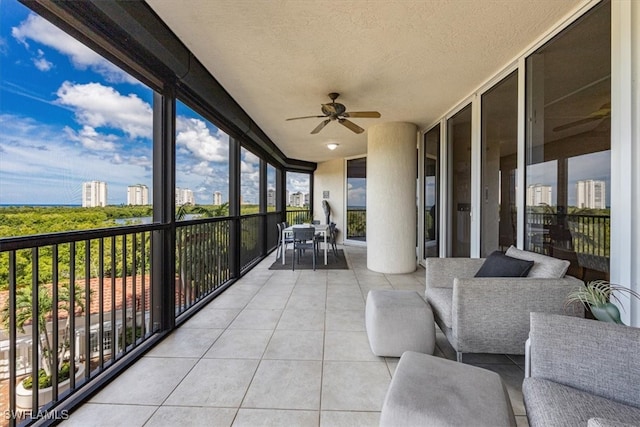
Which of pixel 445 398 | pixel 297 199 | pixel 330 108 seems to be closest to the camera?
Result: pixel 445 398

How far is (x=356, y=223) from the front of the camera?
812 cm

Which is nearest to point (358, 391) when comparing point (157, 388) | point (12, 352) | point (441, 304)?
point (441, 304)

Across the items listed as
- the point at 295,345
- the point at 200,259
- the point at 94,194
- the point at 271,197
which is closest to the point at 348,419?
the point at 295,345

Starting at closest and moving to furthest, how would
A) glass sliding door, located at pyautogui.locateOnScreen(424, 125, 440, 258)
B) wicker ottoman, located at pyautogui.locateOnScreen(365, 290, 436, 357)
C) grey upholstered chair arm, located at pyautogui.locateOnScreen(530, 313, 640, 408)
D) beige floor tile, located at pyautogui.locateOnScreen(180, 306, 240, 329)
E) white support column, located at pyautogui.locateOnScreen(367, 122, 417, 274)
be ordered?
grey upholstered chair arm, located at pyautogui.locateOnScreen(530, 313, 640, 408), wicker ottoman, located at pyautogui.locateOnScreen(365, 290, 436, 357), beige floor tile, located at pyautogui.locateOnScreen(180, 306, 240, 329), white support column, located at pyautogui.locateOnScreen(367, 122, 417, 274), glass sliding door, located at pyautogui.locateOnScreen(424, 125, 440, 258)

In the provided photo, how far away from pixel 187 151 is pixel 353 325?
2781 millimetres

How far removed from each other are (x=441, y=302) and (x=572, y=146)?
72.4 inches

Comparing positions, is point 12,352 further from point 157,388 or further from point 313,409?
point 313,409

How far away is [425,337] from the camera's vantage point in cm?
199

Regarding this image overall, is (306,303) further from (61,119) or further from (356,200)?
(356,200)

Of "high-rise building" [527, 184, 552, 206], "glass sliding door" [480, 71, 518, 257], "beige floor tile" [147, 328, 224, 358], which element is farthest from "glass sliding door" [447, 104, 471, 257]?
"beige floor tile" [147, 328, 224, 358]

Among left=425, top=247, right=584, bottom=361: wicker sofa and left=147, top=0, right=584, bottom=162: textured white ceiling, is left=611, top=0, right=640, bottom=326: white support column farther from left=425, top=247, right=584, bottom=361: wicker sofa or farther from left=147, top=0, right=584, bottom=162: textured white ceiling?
left=147, top=0, right=584, bottom=162: textured white ceiling

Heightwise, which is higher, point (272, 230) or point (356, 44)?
point (356, 44)

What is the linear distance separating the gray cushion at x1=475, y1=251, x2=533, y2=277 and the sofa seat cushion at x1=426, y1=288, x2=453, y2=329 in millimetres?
351

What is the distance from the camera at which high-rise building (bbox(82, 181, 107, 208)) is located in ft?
5.90
